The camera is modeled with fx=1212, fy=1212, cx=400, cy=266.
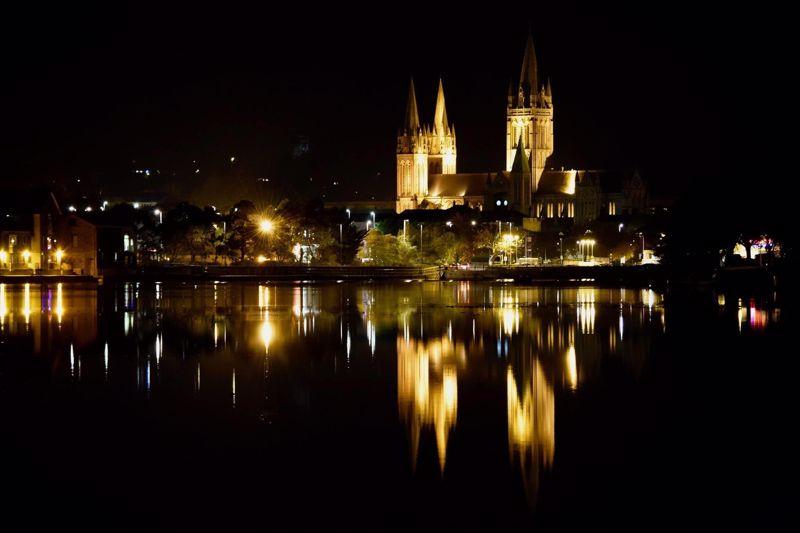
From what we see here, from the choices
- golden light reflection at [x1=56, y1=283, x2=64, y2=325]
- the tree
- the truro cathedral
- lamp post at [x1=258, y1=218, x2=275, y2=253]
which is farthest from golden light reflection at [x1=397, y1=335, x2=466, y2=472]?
the truro cathedral

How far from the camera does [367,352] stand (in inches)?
1165

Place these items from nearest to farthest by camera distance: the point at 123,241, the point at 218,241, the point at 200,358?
the point at 200,358 < the point at 123,241 < the point at 218,241

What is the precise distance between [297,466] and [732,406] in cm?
846

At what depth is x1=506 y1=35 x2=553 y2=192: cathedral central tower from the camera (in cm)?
19300

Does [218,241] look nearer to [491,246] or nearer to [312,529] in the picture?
[491,246]

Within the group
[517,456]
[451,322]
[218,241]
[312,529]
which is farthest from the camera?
[218,241]

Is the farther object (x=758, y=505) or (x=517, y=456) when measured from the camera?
(x=517, y=456)

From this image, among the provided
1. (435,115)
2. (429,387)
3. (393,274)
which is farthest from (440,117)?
(429,387)

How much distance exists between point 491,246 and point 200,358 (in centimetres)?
9330

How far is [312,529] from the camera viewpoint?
13820mm

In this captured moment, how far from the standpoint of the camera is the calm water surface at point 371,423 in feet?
48.1

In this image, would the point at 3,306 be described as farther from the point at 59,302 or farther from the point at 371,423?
the point at 371,423

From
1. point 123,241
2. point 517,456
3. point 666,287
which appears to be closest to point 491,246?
point 123,241

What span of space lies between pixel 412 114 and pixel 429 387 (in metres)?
167
